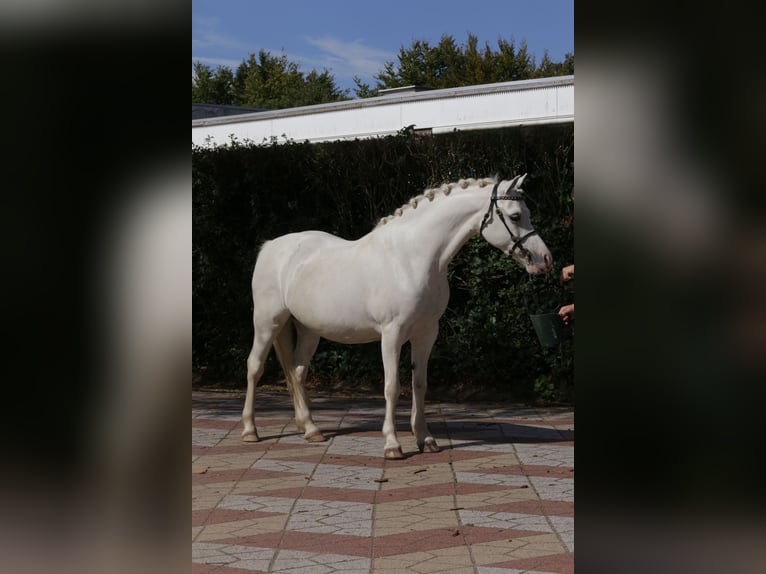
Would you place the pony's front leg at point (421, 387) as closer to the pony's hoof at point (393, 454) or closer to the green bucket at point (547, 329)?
the pony's hoof at point (393, 454)

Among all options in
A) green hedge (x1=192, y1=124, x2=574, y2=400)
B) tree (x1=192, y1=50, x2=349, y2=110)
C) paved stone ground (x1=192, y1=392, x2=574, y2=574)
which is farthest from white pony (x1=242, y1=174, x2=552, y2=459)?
tree (x1=192, y1=50, x2=349, y2=110)

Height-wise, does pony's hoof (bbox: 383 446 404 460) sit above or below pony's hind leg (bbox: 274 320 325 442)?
below

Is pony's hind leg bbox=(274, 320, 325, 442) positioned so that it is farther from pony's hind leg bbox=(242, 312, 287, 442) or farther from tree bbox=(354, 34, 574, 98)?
tree bbox=(354, 34, 574, 98)

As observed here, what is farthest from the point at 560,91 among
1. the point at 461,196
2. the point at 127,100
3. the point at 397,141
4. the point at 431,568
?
the point at 127,100

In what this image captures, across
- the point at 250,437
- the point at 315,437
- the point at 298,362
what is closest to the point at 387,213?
the point at 298,362

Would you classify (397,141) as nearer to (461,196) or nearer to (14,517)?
(461,196)

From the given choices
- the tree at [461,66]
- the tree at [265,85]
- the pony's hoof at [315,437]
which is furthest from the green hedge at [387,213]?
the tree at [265,85]

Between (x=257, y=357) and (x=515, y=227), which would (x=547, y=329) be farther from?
(x=257, y=357)

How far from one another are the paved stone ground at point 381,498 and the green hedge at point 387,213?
3.44 ft

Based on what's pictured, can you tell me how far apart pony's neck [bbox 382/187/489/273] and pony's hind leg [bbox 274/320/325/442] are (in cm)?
148

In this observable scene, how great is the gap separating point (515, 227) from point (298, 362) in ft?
7.71

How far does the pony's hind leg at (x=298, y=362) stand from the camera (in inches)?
300

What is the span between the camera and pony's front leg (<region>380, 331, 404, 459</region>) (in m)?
6.73

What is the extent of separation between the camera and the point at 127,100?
3.88 ft
